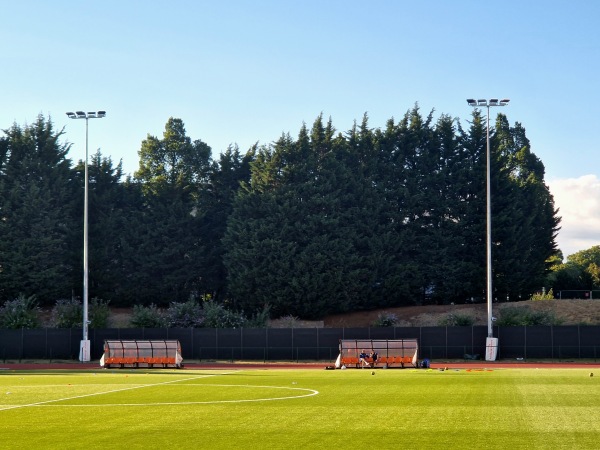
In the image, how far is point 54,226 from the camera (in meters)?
83.6

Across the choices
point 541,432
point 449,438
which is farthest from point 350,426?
point 541,432

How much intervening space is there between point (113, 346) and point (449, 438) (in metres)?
40.6

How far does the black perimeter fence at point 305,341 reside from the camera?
201 ft

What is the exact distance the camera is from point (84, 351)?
6228 cm

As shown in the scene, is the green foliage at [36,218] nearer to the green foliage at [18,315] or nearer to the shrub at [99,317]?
the green foliage at [18,315]

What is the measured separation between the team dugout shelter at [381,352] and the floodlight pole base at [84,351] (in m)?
18.4

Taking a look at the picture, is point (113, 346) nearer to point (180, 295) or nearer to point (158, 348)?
point (158, 348)

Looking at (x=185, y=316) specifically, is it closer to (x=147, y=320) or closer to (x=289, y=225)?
(x=147, y=320)

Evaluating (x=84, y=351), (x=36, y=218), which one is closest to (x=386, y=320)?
(x=84, y=351)

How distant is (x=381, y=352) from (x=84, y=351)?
2064 centimetres

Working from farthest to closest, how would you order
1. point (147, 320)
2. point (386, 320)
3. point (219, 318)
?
point (386, 320), point (219, 318), point (147, 320)

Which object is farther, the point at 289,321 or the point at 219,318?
the point at 289,321

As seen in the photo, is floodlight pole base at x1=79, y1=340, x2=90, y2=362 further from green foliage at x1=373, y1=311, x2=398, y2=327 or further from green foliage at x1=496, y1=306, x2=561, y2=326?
green foliage at x1=496, y1=306, x2=561, y2=326

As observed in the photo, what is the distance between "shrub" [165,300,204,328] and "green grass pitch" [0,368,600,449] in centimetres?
4257
